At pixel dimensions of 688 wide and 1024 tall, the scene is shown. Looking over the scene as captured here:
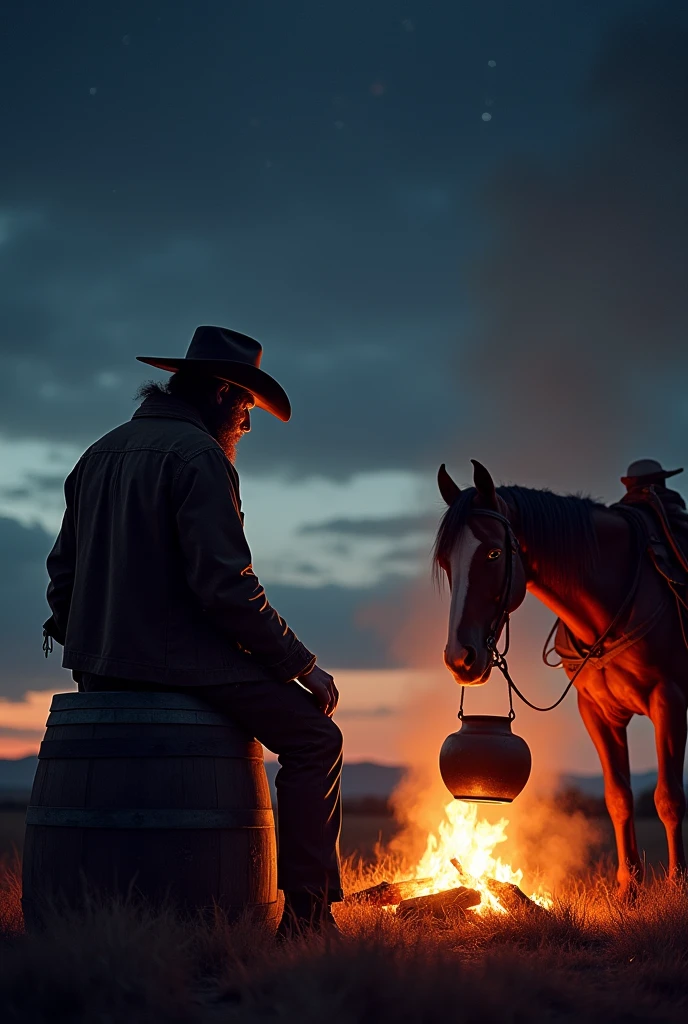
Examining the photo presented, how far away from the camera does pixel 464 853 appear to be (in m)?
6.86

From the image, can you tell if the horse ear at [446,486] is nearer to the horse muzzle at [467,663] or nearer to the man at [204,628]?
the horse muzzle at [467,663]

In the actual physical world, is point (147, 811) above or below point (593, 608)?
below

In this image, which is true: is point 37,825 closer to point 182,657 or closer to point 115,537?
point 182,657

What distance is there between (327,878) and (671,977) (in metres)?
1.46

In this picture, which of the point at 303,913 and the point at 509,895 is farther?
the point at 509,895

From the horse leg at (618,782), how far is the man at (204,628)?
310cm

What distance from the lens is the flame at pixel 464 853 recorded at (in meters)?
6.59

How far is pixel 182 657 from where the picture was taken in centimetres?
438

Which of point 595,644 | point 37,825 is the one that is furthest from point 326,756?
point 595,644

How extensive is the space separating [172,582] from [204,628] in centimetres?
25

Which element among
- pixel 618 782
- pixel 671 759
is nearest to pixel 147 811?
pixel 671 759

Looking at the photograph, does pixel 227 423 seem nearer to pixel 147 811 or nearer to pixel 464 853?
pixel 147 811

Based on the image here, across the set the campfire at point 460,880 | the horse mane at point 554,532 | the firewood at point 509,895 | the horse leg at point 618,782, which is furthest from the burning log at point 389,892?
the horse mane at point 554,532

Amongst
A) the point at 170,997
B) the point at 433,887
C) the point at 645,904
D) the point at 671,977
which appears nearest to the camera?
the point at 170,997
